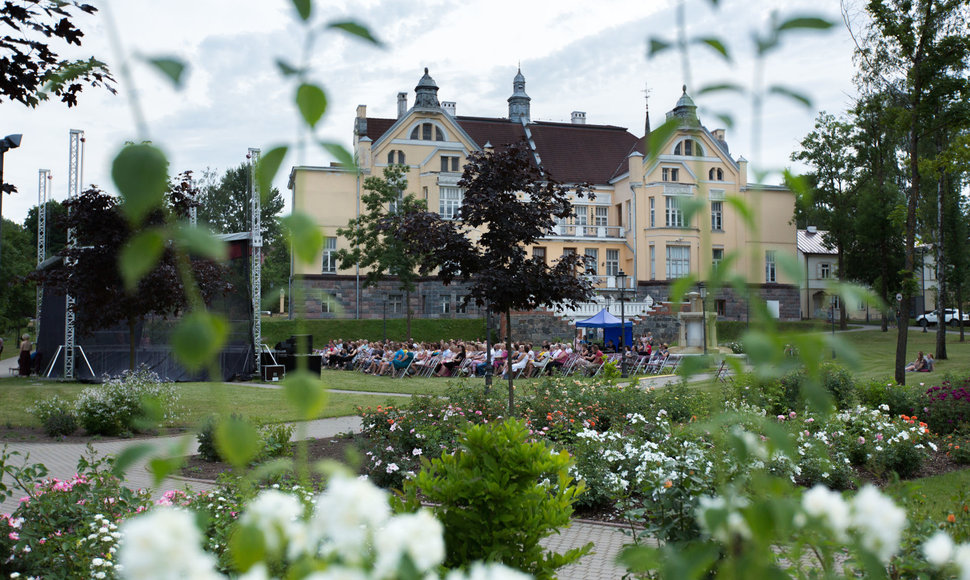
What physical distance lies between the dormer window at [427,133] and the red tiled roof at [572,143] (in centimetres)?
364

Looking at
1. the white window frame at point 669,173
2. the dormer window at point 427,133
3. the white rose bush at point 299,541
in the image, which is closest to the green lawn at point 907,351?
the white window frame at point 669,173

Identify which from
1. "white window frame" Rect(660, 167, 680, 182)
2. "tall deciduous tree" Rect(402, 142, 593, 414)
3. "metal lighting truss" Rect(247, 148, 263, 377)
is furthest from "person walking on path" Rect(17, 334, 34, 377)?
"white window frame" Rect(660, 167, 680, 182)

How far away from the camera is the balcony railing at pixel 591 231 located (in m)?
44.5

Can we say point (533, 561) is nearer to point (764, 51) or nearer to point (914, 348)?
point (764, 51)

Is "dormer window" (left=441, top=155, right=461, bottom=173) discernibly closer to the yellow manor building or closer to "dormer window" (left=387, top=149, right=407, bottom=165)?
the yellow manor building

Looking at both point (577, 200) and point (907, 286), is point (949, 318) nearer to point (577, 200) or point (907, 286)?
point (577, 200)

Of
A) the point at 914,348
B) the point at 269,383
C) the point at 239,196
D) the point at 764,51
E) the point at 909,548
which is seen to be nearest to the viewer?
the point at 764,51

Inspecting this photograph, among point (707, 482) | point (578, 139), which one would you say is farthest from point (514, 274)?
point (578, 139)

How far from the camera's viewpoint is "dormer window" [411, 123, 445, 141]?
138ft

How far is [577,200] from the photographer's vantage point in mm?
45562

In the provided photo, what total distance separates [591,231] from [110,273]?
110ft

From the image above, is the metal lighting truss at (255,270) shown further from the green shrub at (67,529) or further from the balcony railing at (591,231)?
the balcony railing at (591,231)

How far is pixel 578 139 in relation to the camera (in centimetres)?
4978

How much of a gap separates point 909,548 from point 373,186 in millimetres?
32583
